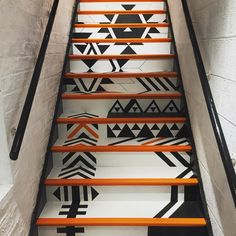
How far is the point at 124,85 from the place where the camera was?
2.54 meters

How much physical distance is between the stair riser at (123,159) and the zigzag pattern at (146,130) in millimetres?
247

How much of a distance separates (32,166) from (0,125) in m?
0.52

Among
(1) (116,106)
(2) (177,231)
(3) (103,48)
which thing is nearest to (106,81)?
(1) (116,106)

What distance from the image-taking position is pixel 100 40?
2.82 metres

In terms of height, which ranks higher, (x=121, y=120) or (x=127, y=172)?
(x=121, y=120)

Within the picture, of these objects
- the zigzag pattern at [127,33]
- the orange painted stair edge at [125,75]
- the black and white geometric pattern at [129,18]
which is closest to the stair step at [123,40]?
the zigzag pattern at [127,33]

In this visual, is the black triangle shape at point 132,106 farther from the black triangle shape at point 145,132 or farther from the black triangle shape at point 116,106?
the black triangle shape at point 145,132

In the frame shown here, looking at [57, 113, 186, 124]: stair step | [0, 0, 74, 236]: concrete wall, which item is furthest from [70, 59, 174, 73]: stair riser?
[57, 113, 186, 124]: stair step

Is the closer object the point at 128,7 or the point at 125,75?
the point at 125,75

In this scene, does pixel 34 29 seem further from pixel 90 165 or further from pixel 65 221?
pixel 65 221

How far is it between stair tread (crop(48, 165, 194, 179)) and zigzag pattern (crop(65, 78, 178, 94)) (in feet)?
2.62

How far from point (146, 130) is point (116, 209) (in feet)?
2.33

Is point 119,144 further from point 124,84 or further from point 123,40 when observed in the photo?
point 123,40

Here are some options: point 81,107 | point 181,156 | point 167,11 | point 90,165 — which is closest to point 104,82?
point 81,107
